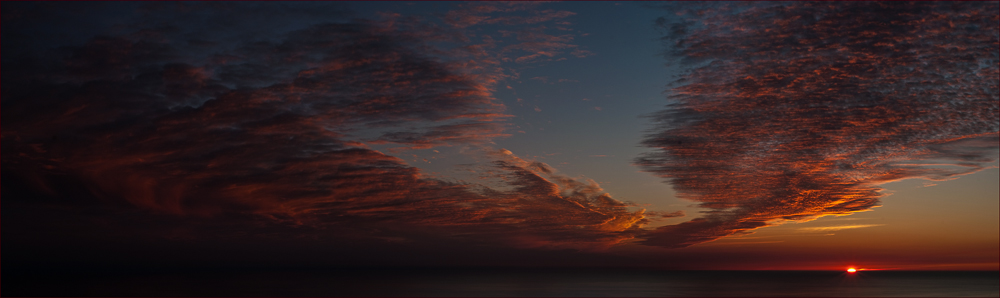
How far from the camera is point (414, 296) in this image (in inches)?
2483

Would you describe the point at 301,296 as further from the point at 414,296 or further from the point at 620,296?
the point at 620,296

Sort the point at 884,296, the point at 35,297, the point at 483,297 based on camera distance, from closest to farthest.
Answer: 1. the point at 35,297
2. the point at 483,297
3. the point at 884,296

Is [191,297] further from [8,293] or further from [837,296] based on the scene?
[837,296]

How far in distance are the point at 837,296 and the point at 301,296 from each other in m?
62.9

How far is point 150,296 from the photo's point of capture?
5853cm

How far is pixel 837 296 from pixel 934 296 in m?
17.1

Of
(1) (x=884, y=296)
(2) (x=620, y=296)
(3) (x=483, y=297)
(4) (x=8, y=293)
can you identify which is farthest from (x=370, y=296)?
(1) (x=884, y=296)

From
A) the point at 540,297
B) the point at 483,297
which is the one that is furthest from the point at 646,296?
the point at 483,297

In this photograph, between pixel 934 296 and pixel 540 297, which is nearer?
pixel 540 297

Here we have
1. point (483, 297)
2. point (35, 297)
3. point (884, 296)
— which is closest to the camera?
point (35, 297)

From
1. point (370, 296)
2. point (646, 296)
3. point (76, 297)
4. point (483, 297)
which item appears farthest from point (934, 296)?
point (76, 297)

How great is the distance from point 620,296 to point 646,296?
304 centimetres

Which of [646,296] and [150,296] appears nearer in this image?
[150,296]

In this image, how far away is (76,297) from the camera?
58.6 metres
